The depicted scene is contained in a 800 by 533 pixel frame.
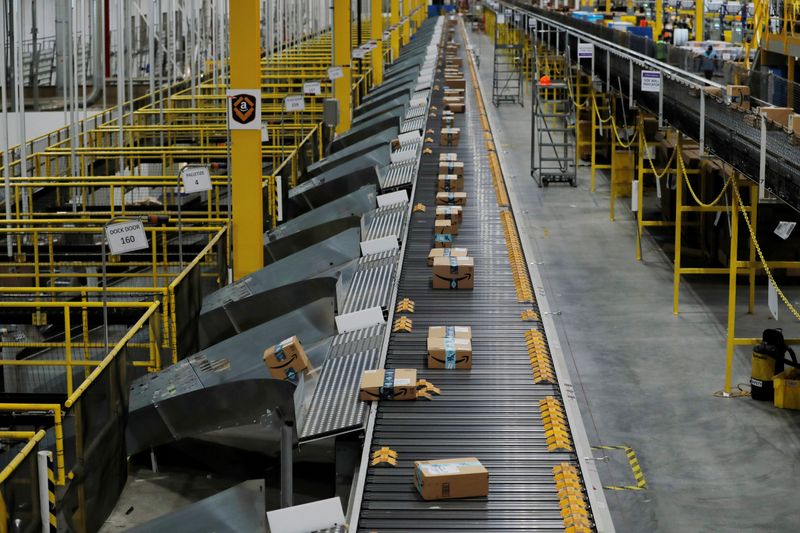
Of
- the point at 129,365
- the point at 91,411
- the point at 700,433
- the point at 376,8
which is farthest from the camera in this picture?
the point at 376,8

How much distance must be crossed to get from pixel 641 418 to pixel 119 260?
6.79m

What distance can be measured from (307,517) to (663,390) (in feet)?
26.3

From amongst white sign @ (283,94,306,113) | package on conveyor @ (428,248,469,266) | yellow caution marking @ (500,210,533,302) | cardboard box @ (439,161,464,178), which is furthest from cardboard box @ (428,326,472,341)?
white sign @ (283,94,306,113)

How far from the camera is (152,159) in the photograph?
64.7 ft

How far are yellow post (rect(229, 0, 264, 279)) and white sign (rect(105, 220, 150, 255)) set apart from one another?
149 inches

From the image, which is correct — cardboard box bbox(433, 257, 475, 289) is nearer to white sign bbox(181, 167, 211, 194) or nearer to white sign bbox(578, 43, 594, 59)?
white sign bbox(181, 167, 211, 194)

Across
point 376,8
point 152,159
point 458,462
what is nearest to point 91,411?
point 458,462

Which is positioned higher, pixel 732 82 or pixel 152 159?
pixel 732 82

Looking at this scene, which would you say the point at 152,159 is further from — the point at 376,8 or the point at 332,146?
the point at 376,8

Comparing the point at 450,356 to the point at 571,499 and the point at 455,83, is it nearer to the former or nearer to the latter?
the point at 571,499

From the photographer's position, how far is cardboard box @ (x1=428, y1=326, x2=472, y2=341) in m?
7.48

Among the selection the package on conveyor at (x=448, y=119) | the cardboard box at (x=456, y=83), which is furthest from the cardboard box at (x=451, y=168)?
the cardboard box at (x=456, y=83)

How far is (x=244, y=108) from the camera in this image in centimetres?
1369

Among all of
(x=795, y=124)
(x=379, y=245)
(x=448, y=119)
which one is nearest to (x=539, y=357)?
(x=379, y=245)
